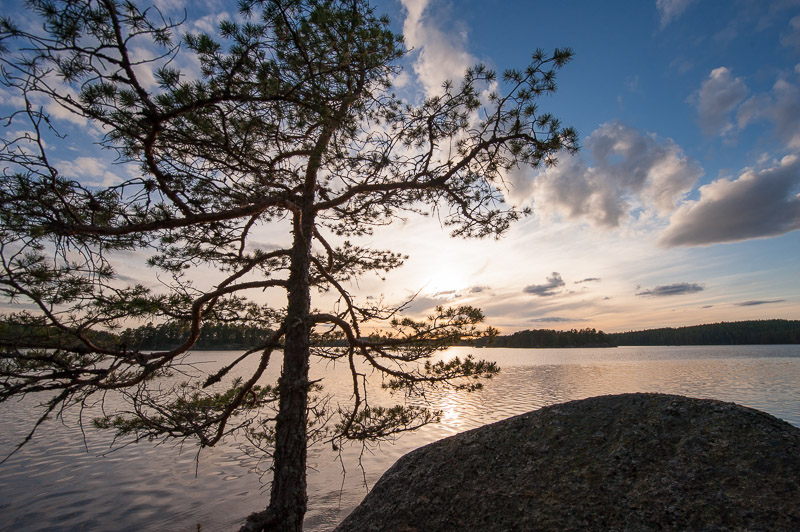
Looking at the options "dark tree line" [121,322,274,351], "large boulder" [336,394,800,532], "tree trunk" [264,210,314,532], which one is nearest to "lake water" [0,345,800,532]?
"dark tree line" [121,322,274,351]

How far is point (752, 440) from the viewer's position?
2748mm

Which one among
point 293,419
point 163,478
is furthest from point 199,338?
point 163,478

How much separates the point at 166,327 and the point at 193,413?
1186 millimetres

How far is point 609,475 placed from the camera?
278 cm

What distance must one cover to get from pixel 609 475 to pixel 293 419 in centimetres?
332

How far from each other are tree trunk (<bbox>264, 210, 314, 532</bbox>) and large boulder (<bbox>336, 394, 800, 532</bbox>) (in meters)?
0.83

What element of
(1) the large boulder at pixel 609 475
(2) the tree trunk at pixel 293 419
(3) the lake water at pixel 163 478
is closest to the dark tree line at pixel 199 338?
(3) the lake water at pixel 163 478

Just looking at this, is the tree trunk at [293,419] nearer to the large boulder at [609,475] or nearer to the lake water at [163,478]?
the large boulder at [609,475]

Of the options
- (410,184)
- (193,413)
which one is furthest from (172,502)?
(410,184)

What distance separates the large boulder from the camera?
234cm

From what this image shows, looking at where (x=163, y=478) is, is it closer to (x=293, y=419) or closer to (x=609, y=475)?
(x=293, y=419)

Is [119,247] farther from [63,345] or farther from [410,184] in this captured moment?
[410,184]

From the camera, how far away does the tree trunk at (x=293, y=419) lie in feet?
13.7

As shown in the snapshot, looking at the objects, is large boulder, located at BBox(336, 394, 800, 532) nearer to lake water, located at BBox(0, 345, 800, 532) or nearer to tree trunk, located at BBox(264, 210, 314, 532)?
tree trunk, located at BBox(264, 210, 314, 532)
